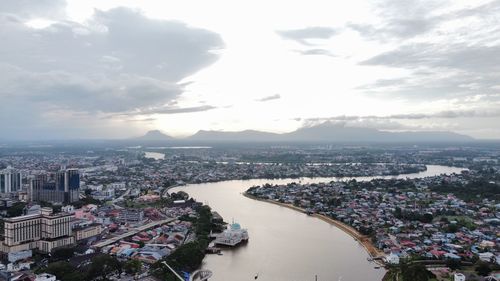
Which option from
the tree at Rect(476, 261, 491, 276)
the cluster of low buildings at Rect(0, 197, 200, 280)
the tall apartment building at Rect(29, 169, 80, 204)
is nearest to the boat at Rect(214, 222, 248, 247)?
the cluster of low buildings at Rect(0, 197, 200, 280)

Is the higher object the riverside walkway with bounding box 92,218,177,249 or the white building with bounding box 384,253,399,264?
the riverside walkway with bounding box 92,218,177,249

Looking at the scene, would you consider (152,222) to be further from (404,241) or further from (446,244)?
(446,244)

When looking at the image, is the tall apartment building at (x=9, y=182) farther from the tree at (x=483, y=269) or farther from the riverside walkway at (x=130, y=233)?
the tree at (x=483, y=269)

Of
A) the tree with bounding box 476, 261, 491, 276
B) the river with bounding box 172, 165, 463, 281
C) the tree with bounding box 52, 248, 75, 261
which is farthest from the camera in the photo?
the tree with bounding box 52, 248, 75, 261

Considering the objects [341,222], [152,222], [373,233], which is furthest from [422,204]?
[152,222]

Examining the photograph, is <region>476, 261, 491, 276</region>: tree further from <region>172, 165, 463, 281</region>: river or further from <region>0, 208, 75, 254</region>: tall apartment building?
<region>0, 208, 75, 254</region>: tall apartment building

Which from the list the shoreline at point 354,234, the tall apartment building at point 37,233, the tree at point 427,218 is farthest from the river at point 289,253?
the tall apartment building at point 37,233

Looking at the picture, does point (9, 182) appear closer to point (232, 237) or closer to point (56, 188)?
point (56, 188)
